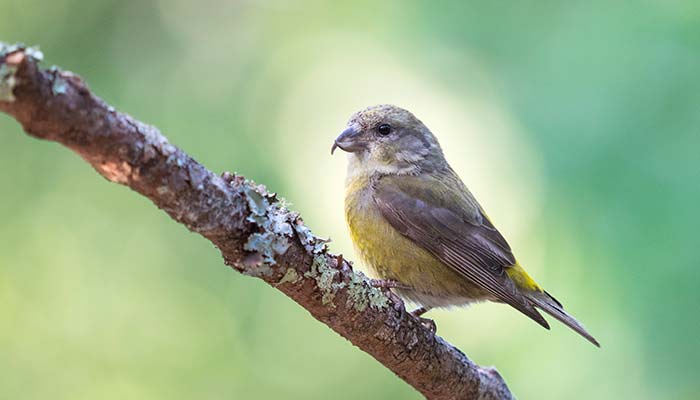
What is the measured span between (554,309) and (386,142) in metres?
1.29

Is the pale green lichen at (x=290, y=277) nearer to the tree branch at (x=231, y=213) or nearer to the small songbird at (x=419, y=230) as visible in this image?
the tree branch at (x=231, y=213)

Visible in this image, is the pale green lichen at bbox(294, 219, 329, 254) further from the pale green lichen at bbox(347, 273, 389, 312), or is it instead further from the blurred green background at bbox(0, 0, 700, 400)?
the blurred green background at bbox(0, 0, 700, 400)

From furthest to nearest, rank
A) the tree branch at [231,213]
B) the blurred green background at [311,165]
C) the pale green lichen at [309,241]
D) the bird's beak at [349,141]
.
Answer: the bird's beak at [349,141] < the blurred green background at [311,165] < the pale green lichen at [309,241] < the tree branch at [231,213]

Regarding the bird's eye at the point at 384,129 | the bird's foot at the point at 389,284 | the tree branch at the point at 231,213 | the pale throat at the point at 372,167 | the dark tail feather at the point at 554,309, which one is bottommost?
the tree branch at the point at 231,213

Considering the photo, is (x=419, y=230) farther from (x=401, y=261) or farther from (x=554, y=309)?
(x=554, y=309)

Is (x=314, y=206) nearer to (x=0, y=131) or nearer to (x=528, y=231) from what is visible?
(x=528, y=231)

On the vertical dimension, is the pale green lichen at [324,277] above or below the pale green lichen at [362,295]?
below

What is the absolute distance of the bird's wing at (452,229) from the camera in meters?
4.07

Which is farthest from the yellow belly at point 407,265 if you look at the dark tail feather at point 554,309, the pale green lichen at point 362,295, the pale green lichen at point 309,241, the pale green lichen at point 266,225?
the pale green lichen at point 266,225

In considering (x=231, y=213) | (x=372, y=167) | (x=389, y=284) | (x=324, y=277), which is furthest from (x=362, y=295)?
(x=372, y=167)

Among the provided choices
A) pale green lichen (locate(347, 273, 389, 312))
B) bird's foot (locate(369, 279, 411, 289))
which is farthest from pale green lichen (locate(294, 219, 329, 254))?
bird's foot (locate(369, 279, 411, 289))

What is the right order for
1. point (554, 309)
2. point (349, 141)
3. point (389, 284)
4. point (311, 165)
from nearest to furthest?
point (389, 284)
point (554, 309)
point (349, 141)
point (311, 165)

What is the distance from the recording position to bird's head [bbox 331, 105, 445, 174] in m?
4.57

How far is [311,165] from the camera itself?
4.95 meters
